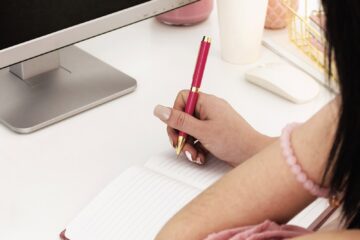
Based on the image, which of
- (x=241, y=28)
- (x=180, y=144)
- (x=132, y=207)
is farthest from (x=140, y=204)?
(x=241, y=28)

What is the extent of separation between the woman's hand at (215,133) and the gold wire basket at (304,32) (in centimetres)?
27

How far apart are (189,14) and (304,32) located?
0.22 metres

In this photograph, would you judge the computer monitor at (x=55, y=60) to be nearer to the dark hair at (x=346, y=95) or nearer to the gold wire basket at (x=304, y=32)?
the gold wire basket at (x=304, y=32)

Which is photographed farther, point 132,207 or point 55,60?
point 55,60

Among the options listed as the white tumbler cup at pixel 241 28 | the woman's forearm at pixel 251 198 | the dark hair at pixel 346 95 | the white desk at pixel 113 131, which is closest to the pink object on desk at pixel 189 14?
the white desk at pixel 113 131

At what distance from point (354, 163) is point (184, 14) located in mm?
710

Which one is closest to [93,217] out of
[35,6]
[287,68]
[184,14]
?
[35,6]

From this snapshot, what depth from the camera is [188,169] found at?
0.85m

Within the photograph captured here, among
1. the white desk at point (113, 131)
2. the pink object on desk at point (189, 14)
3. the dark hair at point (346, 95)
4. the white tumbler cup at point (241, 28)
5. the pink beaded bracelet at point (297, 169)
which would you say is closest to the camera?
the dark hair at point (346, 95)

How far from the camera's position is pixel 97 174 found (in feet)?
2.76

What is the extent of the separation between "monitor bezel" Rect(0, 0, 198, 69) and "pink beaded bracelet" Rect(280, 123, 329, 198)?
40 centimetres

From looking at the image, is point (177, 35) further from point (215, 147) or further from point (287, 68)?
point (215, 147)

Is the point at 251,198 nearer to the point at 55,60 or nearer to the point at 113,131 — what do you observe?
the point at 113,131

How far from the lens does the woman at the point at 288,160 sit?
51 cm
